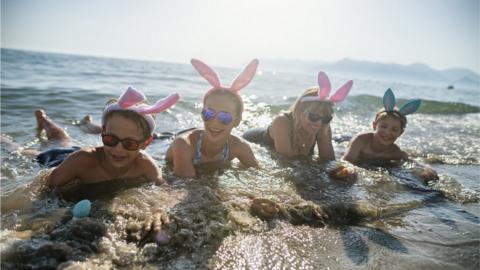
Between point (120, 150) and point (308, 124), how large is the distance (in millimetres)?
2879

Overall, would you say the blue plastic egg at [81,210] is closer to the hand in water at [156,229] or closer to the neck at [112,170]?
the hand in water at [156,229]

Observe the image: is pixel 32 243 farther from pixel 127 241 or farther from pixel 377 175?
pixel 377 175

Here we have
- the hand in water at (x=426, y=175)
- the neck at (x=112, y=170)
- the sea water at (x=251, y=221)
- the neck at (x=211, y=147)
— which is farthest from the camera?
the hand in water at (x=426, y=175)

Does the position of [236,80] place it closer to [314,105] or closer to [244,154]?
[244,154]

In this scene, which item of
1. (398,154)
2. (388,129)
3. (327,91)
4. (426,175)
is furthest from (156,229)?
(398,154)

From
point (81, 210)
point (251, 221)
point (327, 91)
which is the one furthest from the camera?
point (327, 91)

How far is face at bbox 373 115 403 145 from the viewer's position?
5.52 metres

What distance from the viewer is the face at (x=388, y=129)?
5.52m

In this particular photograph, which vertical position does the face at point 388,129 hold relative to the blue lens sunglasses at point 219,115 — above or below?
below

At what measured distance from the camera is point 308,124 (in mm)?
5176

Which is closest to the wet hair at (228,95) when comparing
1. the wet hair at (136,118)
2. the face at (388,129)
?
the wet hair at (136,118)

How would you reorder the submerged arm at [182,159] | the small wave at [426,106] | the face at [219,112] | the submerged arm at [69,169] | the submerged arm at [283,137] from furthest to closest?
the small wave at [426,106], the submerged arm at [283,137], the submerged arm at [182,159], the face at [219,112], the submerged arm at [69,169]

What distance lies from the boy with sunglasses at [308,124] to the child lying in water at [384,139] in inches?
20.3

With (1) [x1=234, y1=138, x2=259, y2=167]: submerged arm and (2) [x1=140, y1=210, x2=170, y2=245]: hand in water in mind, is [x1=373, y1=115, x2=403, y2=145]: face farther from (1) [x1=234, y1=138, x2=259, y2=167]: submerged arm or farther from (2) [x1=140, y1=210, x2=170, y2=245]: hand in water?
(2) [x1=140, y1=210, x2=170, y2=245]: hand in water
